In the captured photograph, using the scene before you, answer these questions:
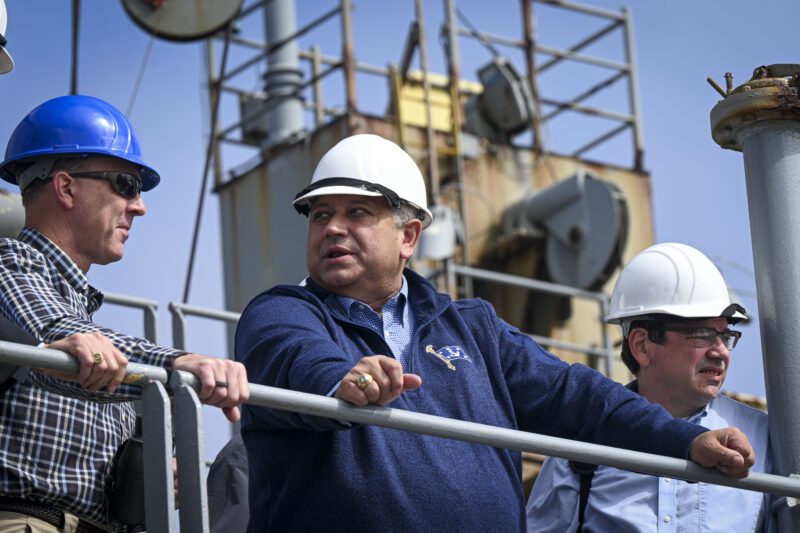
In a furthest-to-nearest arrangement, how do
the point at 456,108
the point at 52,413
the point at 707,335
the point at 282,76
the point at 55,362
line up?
the point at 282,76
the point at 456,108
the point at 707,335
the point at 52,413
the point at 55,362

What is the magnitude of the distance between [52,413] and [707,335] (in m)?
2.54

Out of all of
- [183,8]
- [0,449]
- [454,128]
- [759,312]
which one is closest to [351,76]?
[454,128]

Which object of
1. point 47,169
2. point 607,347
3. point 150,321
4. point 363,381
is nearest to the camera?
point 363,381

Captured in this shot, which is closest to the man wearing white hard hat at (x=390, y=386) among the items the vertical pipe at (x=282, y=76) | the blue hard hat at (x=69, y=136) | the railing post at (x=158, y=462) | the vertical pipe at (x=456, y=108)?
Result: the railing post at (x=158, y=462)

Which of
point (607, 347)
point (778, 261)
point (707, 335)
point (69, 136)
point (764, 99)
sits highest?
point (607, 347)

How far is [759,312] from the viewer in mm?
5477

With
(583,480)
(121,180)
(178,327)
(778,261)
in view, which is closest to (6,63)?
(121,180)

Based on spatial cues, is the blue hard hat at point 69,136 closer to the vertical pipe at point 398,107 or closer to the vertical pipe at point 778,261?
the vertical pipe at point 778,261

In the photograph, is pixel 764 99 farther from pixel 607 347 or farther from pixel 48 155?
pixel 607 347

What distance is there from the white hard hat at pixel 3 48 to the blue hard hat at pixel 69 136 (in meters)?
0.16

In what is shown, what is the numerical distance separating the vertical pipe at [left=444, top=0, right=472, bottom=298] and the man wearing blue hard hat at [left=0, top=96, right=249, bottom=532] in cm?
934

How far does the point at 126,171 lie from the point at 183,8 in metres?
8.17

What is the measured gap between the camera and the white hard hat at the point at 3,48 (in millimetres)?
5172

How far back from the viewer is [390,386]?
164 inches
